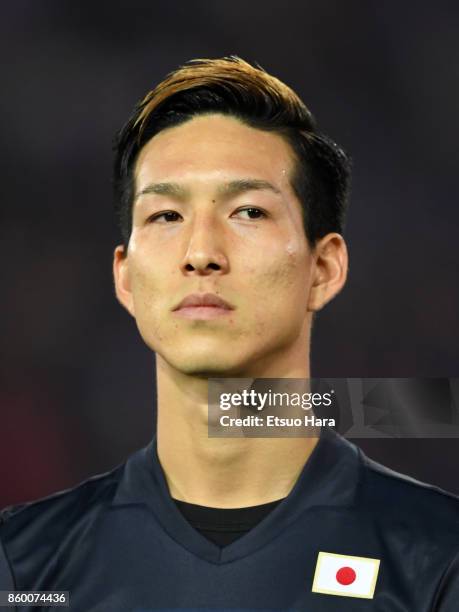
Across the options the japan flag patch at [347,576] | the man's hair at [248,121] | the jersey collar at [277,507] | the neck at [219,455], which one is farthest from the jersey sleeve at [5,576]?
the man's hair at [248,121]

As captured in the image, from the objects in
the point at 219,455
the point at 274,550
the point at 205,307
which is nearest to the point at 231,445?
the point at 219,455

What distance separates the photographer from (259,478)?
3.62m

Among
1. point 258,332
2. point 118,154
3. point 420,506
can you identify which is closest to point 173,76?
point 118,154

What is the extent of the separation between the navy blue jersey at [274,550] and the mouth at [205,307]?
60 centimetres

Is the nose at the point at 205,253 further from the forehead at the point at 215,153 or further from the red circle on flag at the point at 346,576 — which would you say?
the red circle on flag at the point at 346,576

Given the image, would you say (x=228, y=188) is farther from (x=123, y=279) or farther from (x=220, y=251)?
(x=123, y=279)

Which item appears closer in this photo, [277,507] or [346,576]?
[346,576]

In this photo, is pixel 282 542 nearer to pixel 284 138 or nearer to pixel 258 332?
pixel 258 332

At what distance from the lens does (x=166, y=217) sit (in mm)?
3602

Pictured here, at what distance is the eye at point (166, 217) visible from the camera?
141 inches

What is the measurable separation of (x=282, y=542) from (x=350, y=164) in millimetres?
1290

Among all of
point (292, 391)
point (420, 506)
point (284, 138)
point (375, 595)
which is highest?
point (284, 138)

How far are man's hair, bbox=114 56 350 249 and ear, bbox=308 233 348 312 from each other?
4cm

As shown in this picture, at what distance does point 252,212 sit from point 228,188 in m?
0.10
